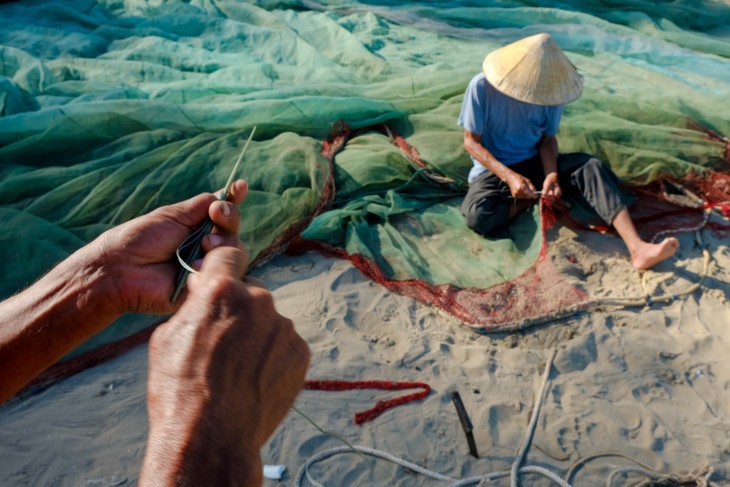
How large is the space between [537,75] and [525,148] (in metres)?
0.52

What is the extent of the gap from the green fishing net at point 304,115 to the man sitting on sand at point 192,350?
4.60 feet

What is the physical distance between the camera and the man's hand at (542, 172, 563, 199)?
374 cm

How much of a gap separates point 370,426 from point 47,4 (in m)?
5.62

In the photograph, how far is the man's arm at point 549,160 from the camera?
379 cm

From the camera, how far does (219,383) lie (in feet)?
3.73

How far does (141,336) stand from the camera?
10.1ft

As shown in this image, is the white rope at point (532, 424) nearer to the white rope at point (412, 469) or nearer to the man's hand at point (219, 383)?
the white rope at point (412, 469)

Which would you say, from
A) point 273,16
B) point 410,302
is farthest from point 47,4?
point 410,302

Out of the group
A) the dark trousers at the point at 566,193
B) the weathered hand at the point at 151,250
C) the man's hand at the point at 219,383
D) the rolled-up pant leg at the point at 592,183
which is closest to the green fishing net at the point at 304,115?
the dark trousers at the point at 566,193

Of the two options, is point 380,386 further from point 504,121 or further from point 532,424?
point 504,121

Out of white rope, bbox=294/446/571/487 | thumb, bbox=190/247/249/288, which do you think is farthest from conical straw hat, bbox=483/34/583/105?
thumb, bbox=190/247/249/288

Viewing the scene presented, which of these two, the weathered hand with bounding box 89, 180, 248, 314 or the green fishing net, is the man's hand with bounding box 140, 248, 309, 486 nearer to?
the weathered hand with bounding box 89, 180, 248, 314

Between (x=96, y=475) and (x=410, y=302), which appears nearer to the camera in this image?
(x=96, y=475)

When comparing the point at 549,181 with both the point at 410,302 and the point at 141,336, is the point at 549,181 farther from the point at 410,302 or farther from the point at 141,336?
the point at 141,336
